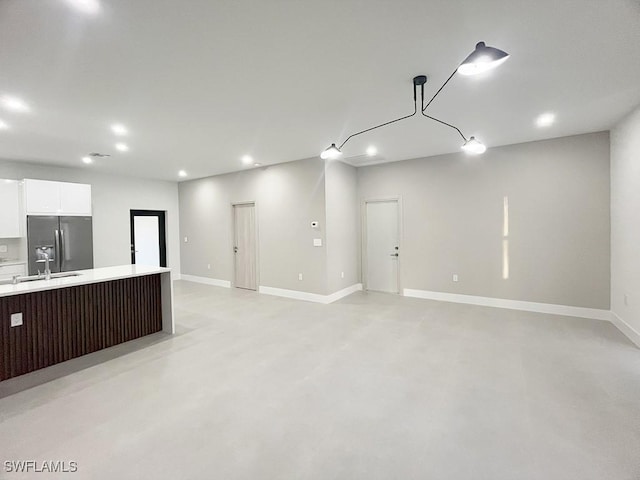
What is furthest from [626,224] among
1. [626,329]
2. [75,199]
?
[75,199]

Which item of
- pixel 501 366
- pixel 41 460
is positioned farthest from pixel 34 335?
pixel 501 366

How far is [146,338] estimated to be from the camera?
3.97 meters

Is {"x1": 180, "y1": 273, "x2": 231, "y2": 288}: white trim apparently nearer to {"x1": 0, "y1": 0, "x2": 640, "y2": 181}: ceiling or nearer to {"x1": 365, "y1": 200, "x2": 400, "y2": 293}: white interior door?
{"x1": 365, "y1": 200, "x2": 400, "y2": 293}: white interior door

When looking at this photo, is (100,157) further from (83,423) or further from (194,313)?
(83,423)

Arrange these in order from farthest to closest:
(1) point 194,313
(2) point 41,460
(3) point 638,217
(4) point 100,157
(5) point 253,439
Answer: (4) point 100,157 < (1) point 194,313 < (3) point 638,217 < (5) point 253,439 < (2) point 41,460

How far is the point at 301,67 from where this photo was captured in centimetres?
245

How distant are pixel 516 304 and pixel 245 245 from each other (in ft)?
18.6

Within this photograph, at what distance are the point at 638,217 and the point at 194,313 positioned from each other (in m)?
6.36

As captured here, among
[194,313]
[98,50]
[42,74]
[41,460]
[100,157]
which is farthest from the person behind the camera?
[100,157]

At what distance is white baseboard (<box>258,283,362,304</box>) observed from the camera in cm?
564

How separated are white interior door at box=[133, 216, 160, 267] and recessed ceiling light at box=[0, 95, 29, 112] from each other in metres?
4.77

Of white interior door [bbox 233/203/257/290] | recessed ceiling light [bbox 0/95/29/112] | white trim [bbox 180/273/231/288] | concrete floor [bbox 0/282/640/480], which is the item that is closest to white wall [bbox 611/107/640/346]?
concrete floor [bbox 0/282/640/480]

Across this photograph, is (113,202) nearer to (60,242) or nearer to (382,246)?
(60,242)

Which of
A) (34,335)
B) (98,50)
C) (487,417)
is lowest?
(487,417)
